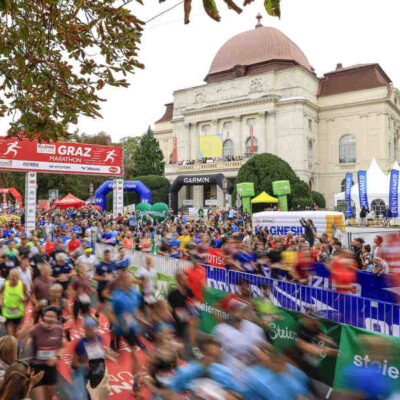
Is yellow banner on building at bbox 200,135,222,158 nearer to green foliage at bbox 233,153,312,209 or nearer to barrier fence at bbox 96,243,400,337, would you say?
green foliage at bbox 233,153,312,209

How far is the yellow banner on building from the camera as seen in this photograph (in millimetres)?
43625

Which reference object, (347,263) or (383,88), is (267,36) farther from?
Result: (347,263)

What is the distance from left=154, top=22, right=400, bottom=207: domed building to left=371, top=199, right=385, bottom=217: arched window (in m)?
14.1

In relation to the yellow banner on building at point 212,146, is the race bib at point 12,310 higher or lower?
lower

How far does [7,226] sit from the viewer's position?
2159 cm

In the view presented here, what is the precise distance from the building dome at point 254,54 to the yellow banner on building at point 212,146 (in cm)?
1012

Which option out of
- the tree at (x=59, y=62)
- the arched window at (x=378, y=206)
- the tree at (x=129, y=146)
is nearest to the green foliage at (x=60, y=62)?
the tree at (x=59, y=62)

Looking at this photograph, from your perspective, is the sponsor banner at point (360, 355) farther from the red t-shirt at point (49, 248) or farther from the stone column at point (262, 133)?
the stone column at point (262, 133)

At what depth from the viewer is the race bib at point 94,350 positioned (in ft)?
17.5

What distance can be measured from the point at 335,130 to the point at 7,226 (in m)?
38.5

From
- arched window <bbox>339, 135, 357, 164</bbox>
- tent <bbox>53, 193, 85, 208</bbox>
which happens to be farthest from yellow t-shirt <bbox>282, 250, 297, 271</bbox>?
arched window <bbox>339, 135, 357, 164</bbox>

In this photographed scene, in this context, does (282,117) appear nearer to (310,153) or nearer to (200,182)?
(310,153)

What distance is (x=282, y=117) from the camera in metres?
45.0

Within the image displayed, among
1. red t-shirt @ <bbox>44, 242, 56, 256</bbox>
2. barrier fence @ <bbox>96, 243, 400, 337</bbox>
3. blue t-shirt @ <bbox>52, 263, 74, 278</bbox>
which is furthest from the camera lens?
red t-shirt @ <bbox>44, 242, 56, 256</bbox>
